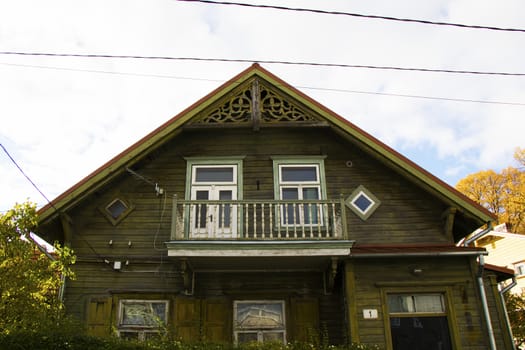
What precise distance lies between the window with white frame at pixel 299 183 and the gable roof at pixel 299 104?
118cm

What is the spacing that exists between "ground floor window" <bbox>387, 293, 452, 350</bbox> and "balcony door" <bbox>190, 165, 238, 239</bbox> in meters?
3.86

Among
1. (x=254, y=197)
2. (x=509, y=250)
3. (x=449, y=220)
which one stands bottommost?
(x=449, y=220)

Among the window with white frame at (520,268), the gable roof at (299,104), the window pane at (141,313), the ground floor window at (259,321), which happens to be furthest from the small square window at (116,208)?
the window with white frame at (520,268)

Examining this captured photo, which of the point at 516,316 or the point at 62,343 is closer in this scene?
the point at 62,343

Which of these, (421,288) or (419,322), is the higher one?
(421,288)

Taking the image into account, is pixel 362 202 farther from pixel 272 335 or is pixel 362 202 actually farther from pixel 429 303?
pixel 272 335

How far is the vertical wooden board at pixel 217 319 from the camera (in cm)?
1027

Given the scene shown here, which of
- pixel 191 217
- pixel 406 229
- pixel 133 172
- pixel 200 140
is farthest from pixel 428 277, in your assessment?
pixel 133 172

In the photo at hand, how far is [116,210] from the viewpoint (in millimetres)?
11398

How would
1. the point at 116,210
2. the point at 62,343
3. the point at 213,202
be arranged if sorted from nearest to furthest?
the point at 62,343, the point at 213,202, the point at 116,210

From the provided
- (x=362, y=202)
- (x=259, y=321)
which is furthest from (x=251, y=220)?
(x=362, y=202)

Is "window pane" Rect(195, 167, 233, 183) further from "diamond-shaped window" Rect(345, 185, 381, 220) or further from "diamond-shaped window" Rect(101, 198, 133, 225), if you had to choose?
"diamond-shaped window" Rect(345, 185, 381, 220)

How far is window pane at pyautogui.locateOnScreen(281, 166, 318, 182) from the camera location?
38.9 feet

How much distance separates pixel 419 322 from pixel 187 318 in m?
5.00
